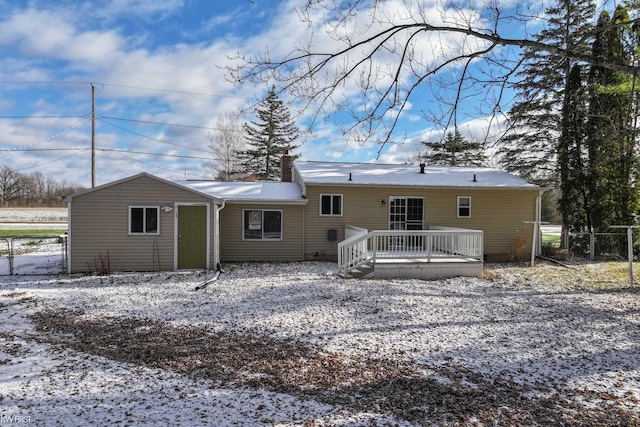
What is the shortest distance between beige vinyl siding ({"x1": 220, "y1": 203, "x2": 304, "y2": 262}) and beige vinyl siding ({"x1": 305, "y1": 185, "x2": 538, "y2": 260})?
0.38m

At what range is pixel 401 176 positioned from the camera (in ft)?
49.1

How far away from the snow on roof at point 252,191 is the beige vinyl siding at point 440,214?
95 cm

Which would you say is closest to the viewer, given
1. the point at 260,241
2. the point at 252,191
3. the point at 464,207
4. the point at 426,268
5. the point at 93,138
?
the point at 426,268

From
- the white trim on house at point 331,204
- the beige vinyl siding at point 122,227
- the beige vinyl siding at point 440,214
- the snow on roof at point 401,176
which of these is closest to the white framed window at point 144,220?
the beige vinyl siding at point 122,227

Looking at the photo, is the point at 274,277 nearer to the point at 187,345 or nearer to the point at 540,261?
the point at 187,345

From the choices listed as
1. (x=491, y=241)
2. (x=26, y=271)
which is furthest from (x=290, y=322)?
(x=491, y=241)

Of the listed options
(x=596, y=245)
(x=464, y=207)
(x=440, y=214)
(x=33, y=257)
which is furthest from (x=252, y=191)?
(x=596, y=245)

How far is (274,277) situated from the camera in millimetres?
10289

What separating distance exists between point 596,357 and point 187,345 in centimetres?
536

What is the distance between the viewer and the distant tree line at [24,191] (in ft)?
159

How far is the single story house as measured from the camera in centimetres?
1120

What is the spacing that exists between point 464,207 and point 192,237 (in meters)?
9.83

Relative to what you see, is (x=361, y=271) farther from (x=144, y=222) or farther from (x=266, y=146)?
(x=266, y=146)

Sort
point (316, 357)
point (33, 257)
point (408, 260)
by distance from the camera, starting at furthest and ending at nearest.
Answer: point (33, 257)
point (408, 260)
point (316, 357)
